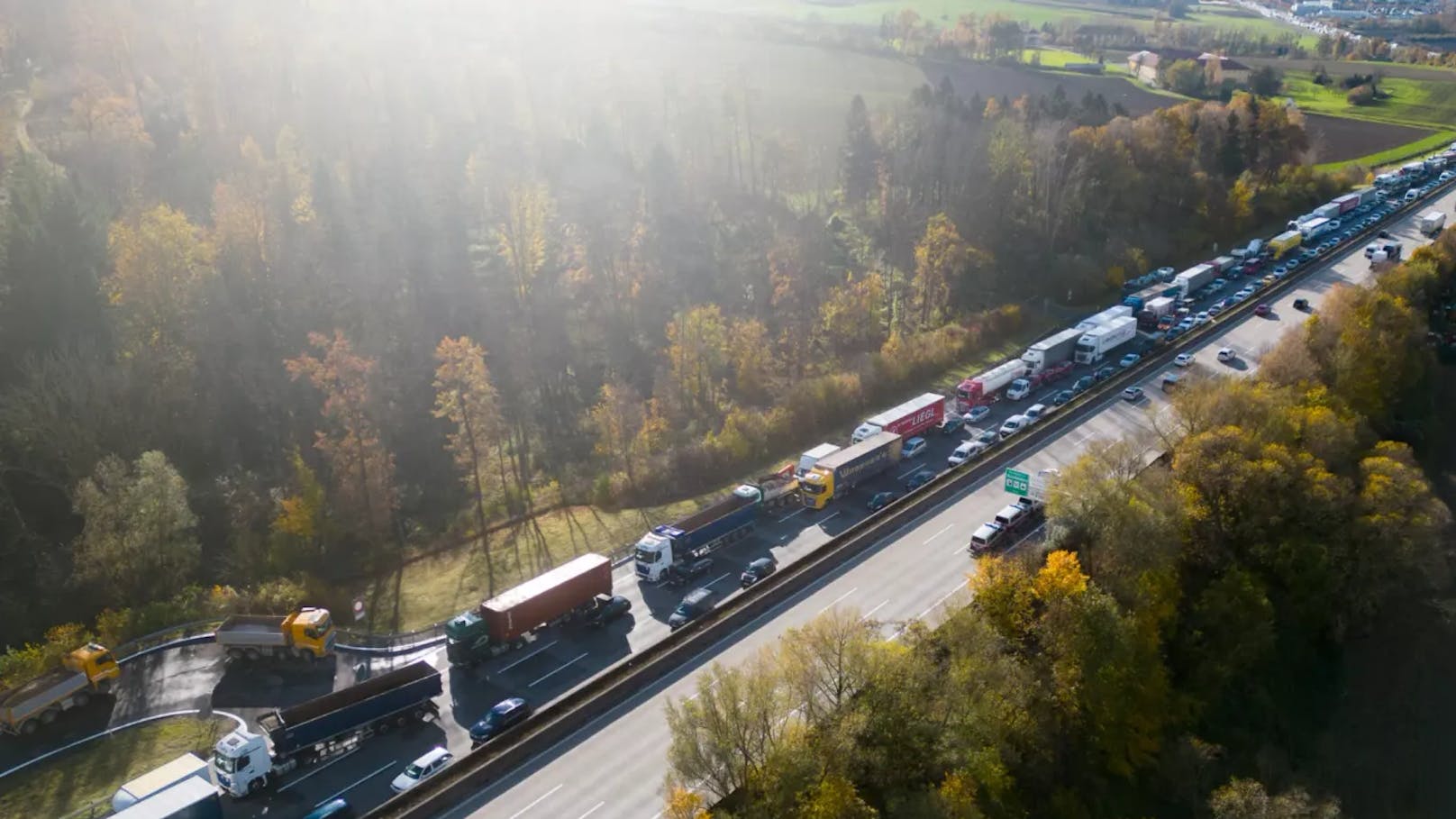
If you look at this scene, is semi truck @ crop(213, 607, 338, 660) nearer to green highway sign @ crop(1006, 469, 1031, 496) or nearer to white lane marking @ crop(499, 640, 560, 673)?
white lane marking @ crop(499, 640, 560, 673)

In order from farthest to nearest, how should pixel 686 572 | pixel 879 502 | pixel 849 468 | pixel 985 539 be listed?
pixel 849 468
pixel 879 502
pixel 686 572
pixel 985 539

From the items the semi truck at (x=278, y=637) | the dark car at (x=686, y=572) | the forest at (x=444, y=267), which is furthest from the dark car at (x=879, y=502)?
the semi truck at (x=278, y=637)

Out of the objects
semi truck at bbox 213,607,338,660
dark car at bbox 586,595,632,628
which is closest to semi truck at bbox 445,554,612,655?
dark car at bbox 586,595,632,628

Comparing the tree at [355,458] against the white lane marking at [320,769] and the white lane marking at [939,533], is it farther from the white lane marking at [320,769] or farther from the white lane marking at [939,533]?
the white lane marking at [939,533]

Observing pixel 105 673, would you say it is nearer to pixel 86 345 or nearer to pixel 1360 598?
pixel 86 345

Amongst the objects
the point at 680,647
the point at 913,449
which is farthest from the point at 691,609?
the point at 913,449

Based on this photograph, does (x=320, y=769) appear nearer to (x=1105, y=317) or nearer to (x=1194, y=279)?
(x=1105, y=317)
